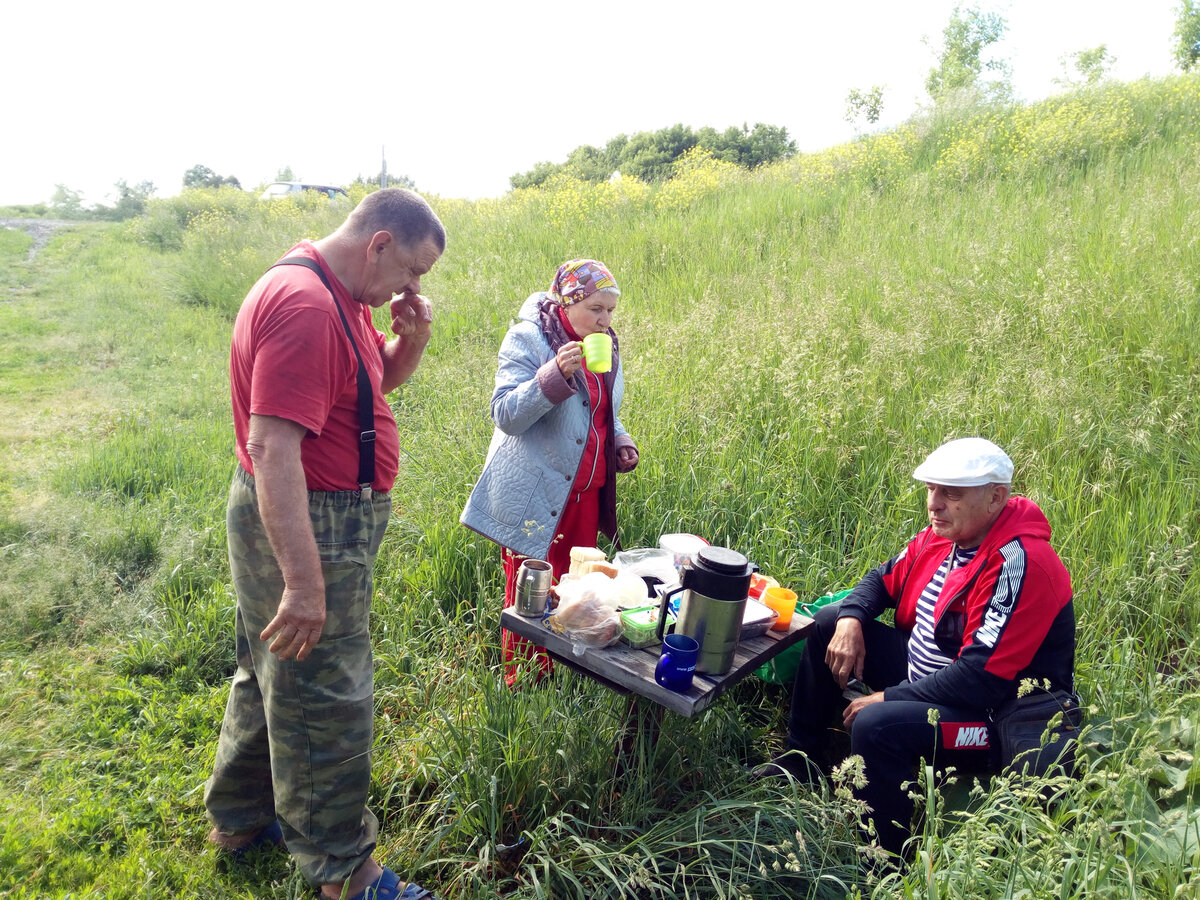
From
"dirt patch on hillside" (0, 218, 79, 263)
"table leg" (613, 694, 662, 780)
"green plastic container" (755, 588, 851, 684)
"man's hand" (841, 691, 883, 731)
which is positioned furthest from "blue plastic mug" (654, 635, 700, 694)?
"dirt patch on hillside" (0, 218, 79, 263)

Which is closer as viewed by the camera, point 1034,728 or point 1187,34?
point 1034,728

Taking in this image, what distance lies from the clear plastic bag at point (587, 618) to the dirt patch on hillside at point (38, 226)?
70.8ft

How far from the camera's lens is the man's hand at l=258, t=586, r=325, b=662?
197 centimetres

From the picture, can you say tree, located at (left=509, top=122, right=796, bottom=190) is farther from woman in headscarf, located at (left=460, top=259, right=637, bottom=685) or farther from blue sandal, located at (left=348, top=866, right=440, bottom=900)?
blue sandal, located at (left=348, top=866, right=440, bottom=900)

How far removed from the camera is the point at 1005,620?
2.30 m

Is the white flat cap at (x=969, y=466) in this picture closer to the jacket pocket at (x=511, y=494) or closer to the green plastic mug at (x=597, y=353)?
the green plastic mug at (x=597, y=353)

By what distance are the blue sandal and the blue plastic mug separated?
104 cm

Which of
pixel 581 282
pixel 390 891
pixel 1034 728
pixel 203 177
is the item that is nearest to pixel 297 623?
pixel 390 891

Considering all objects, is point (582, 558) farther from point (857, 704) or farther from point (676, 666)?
point (857, 704)

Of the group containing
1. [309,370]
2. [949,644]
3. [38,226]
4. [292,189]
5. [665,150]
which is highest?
[665,150]

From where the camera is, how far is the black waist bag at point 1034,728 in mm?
2172

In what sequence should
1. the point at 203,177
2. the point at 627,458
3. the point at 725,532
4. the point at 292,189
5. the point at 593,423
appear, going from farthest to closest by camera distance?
the point at 203,177, the point at 292,189, the point at 725,532, the point at 627,458, the point at 593,423

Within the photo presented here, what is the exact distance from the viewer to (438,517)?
3990mm

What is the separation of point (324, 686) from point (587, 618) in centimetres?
83
